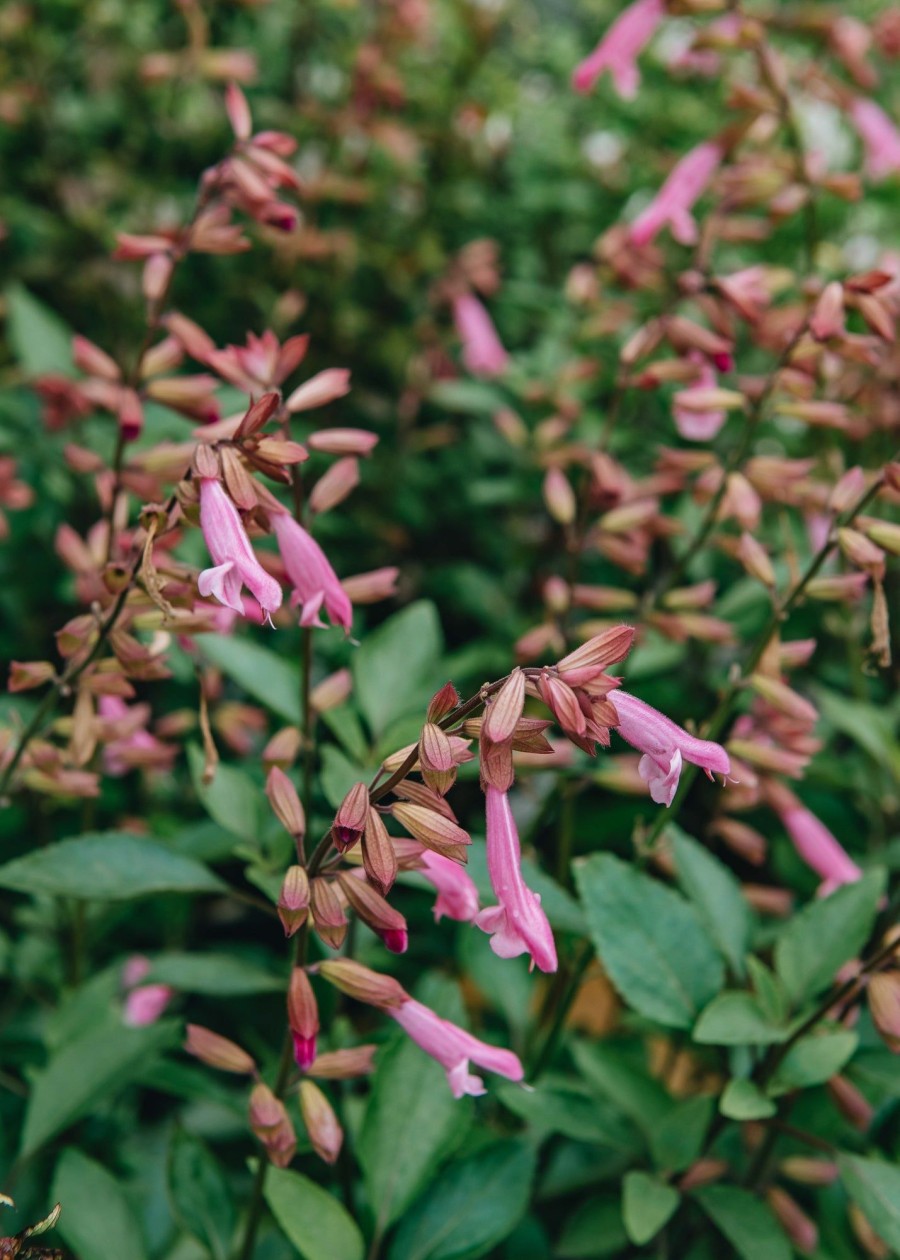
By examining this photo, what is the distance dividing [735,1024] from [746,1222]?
6.2 inches

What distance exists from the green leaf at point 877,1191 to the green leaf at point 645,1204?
0.45ft

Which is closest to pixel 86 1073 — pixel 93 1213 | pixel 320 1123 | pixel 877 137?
pixel 93 1213

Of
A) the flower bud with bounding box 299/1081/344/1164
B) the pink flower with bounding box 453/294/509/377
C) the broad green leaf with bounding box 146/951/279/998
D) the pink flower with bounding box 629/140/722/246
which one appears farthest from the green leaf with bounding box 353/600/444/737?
the pink flower with bounding box 453/294/509/377

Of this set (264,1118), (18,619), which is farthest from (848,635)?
(18,619)

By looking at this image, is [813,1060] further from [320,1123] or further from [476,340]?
[476,340]

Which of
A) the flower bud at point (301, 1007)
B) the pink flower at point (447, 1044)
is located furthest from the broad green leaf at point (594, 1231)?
the flower bud at point (301, 1007)

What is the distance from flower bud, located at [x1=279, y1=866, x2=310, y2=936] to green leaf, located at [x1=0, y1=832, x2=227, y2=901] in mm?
241

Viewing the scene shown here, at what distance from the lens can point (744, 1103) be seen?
854mm

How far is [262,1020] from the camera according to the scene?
1256 mm

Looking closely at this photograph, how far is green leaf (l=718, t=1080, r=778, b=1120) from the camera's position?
2.75 ft

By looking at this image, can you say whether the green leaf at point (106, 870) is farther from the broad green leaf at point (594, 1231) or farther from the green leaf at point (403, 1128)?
the broad green leaf at point (594, 1231)

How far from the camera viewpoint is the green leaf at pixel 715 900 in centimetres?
102

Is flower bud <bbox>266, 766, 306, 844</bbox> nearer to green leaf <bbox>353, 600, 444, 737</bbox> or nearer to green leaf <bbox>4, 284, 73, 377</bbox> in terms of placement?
green leaf <bbox>353, 600, 444, 737</bbox>

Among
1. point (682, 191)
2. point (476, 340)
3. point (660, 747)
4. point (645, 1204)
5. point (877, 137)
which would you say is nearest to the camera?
point (660, 747)
